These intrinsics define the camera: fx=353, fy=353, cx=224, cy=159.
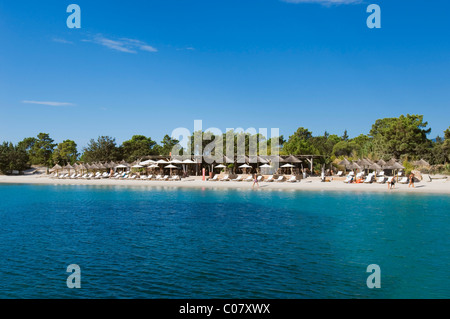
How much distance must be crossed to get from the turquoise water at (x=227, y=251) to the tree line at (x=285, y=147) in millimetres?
23694

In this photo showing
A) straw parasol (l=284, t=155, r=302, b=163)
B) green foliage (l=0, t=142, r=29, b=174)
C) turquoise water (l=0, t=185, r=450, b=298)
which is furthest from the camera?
green foliage (l=0, t=142, r=29, b=174)

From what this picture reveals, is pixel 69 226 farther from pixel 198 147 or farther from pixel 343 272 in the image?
pixel 198 147

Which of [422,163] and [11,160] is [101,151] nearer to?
[11,160]

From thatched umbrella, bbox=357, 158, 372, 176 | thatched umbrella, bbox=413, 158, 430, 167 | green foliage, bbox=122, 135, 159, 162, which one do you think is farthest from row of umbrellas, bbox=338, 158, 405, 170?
green foliage, bbox=122, 135, 159, 162

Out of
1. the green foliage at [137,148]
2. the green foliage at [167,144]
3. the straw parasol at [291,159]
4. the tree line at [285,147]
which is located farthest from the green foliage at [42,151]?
the straw parasol at [291,159]

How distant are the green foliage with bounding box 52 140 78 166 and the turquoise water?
48244 millimetres

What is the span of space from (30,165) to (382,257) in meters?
65.4

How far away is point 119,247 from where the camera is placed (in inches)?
410

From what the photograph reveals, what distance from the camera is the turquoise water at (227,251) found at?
7242mm

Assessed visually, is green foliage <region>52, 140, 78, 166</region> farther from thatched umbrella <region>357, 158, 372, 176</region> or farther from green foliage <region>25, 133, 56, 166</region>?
thatched umbrella <region>357, 158, 372, 176</region>

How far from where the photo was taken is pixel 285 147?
1700 inches

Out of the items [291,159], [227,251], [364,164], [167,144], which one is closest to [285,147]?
[291,159]

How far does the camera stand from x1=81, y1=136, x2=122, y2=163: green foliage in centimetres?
5250
